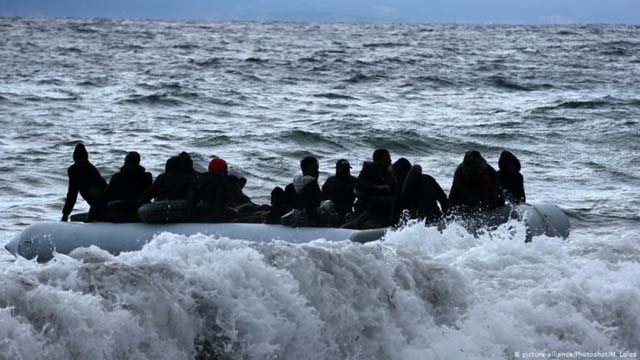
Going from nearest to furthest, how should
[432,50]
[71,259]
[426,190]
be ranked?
[71,259] → [426,190] → [432,50]

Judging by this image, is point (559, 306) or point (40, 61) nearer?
point (559, 306)

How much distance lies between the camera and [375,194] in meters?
11.2

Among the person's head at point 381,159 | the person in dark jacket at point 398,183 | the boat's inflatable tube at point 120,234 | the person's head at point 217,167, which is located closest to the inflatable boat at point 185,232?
the boat's inflatable tube at point 120,234

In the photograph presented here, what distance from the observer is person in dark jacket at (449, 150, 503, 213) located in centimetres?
1082

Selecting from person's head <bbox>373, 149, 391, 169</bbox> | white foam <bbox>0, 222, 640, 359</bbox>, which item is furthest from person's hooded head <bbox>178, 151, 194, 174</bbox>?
white foam <bbox>0, 222, 640, 359</bbox>

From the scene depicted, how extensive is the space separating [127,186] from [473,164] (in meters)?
3.65

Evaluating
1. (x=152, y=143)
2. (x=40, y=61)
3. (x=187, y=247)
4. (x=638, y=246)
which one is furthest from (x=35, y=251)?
(x=40, y=61)

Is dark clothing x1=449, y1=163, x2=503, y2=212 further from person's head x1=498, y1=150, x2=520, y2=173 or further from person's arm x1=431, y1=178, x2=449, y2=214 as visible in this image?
person's head x1=498, y1=150, x2=520, y2=173

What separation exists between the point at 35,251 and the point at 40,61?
3458 cm

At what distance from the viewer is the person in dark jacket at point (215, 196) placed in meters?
11.1

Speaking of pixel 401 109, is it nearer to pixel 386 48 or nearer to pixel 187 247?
pixel 187 247

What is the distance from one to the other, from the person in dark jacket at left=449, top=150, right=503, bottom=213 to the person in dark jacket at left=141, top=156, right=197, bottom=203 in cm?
270

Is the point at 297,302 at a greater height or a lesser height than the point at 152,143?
greater

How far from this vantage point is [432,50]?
5597 centimetres
